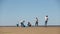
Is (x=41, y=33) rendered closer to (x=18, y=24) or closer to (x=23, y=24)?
(x=23, y=24)

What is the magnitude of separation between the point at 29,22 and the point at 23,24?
522mm

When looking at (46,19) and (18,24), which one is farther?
(18,24)

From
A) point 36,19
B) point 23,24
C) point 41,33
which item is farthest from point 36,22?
point 41,33

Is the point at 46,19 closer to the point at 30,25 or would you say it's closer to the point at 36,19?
the point at 36,19

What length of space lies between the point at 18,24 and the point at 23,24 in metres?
1.00

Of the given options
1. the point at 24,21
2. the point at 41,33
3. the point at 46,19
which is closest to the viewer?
the point at 41,33

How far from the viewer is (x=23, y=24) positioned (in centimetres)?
1433

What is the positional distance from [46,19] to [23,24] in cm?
202

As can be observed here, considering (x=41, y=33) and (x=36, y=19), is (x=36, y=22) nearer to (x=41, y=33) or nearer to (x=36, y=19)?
(x=36, y=19)

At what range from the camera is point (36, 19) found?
1381 centimetres

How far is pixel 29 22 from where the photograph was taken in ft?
47.8

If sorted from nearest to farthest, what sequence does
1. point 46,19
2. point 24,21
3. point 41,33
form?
1. point 41,33
2. point 46,19
3. point 24,21

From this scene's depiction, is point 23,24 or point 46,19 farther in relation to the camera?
point 23,24

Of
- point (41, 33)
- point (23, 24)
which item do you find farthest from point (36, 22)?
point (41, 33)
